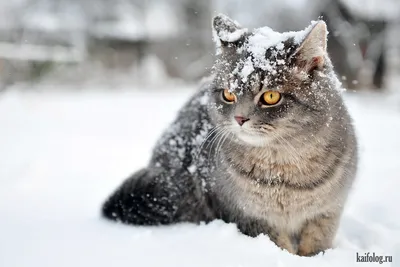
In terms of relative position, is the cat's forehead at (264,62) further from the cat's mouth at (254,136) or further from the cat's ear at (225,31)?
the cat's mouth at (254,136)

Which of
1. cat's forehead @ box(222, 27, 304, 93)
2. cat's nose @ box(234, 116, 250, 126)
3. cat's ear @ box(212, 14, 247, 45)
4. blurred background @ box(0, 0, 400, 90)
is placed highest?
blurred background @ box(0, 0, 400, 90)

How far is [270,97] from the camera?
2.17m

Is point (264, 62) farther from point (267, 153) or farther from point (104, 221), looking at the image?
point (104, 221)

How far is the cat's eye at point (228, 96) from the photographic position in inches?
89.7

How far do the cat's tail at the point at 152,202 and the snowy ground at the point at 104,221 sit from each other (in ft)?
0.37

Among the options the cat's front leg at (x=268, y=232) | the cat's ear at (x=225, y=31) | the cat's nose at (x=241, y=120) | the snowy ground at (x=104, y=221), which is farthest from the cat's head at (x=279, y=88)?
the snowy ground at (x=104, y=221)

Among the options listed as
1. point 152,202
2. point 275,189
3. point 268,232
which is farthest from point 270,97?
point 152,202

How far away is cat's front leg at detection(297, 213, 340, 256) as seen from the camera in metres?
2.43

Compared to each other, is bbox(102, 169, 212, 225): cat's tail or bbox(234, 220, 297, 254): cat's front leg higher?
bbox(102, 169, 212, 225): cat's tail

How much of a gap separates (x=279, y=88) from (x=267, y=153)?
1.24 feet

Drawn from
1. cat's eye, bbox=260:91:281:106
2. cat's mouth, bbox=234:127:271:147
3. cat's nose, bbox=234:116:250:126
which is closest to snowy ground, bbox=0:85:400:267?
cat's mouth, bbox=234:127:271:147

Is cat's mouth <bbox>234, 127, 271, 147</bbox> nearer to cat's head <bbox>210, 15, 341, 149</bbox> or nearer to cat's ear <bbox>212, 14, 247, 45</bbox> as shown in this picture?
cat's head <bbox>210, 15, 341, 149</bbox>

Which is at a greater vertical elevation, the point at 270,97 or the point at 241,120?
the point at 270,97

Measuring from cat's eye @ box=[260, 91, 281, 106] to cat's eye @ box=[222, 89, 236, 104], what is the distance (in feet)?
0.57
